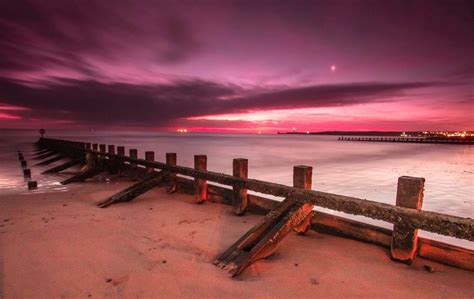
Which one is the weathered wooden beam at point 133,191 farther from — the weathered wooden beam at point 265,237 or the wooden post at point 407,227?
the wooden post at point 407,227

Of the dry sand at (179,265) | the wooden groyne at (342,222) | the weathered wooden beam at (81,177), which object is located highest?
the wooden groyne at (342,222)

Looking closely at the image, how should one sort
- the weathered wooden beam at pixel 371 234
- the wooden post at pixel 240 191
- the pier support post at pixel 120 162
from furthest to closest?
1. the pier support post at pixel 120 162
2. the wooden post at pixel 240 191
3. the weathered wooden beam at pixel 371 234

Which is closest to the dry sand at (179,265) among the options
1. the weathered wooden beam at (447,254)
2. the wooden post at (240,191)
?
the weathered wooden beam at (447,254)

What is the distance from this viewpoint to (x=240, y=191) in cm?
539

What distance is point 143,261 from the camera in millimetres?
3729

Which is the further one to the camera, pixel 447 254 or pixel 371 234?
pixel 371 234

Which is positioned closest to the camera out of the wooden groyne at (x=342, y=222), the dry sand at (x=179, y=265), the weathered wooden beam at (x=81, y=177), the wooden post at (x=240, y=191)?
the dry sand at (x=179, y=265)

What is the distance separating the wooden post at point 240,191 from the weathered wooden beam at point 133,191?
230cm

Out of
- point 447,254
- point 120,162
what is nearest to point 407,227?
point 447,254

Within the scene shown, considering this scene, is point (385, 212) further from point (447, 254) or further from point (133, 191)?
point (133, 191)

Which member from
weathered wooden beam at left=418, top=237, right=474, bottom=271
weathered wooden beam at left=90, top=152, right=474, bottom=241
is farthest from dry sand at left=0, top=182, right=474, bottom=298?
weathered wooden beam at left=90, top=152, right=474, bottom=241

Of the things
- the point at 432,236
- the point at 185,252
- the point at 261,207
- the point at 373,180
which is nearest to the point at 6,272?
the point at 185,252

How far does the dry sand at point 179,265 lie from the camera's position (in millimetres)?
3074

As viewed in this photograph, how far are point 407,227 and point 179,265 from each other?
9.52 feet
